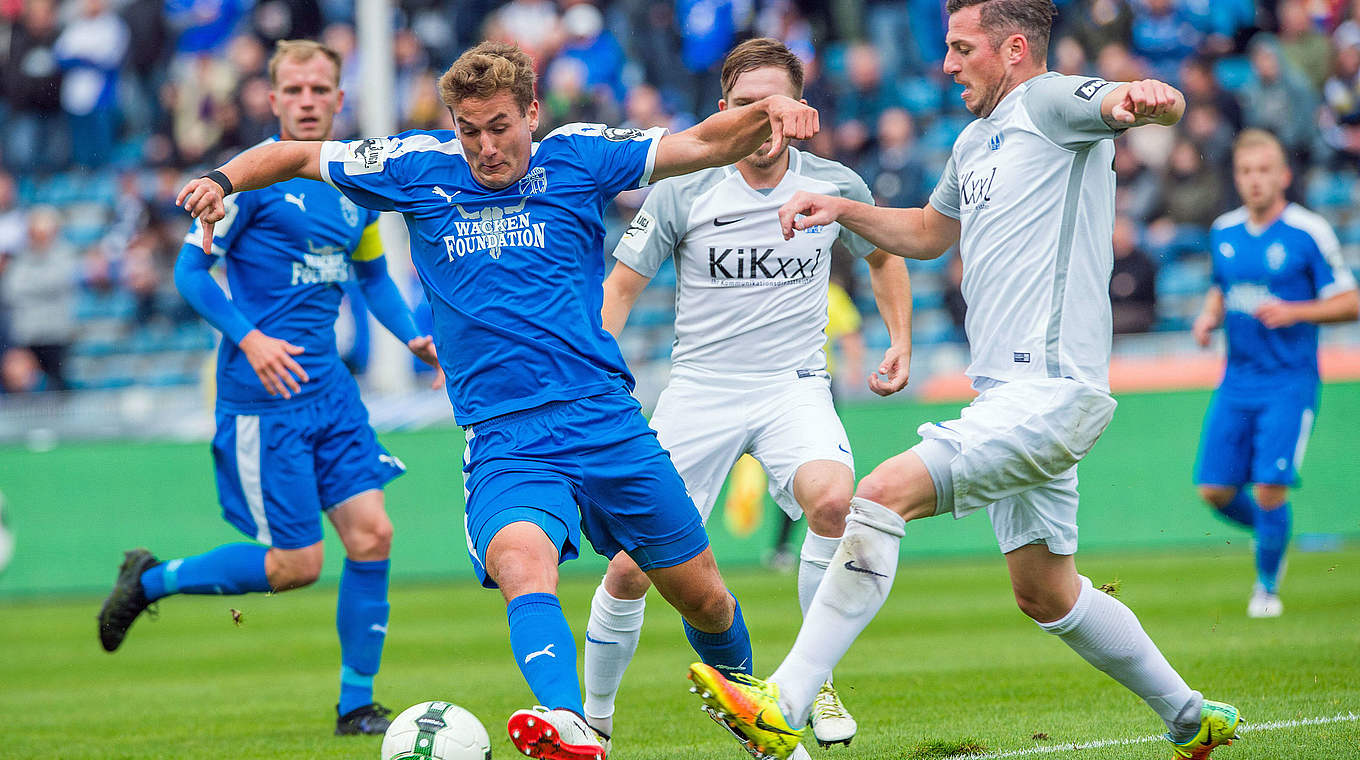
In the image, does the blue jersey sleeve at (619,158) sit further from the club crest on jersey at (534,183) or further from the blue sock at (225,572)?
the blue sock at (225,572)

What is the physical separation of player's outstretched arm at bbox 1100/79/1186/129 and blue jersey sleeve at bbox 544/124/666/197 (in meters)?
1.44

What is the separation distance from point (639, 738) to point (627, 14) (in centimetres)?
1364

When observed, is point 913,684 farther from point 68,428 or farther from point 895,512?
point 68,428

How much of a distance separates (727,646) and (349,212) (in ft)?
9.43

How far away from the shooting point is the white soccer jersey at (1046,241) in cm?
468

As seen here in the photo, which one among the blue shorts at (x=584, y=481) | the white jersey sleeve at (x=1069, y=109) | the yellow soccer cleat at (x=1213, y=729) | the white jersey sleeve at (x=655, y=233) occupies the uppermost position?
the white jersey sleeve at (x=1069, y=109)

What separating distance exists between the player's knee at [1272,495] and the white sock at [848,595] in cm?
578

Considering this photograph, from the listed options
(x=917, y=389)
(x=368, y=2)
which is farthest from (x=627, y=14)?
(x=917, y=389)

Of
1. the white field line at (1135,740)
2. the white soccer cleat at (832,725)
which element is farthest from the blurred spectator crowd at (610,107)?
the white soccer cleat at (832,725)

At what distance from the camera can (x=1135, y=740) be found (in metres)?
5.37

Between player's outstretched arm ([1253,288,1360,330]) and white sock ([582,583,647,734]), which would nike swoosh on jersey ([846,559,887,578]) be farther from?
player's outstretched arm ([1253,288,1360,330])

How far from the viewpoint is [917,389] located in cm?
1290

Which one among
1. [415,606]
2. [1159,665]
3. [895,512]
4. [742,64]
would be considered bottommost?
[415,606]

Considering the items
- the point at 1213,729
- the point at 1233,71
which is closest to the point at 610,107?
the point at 1233,71
